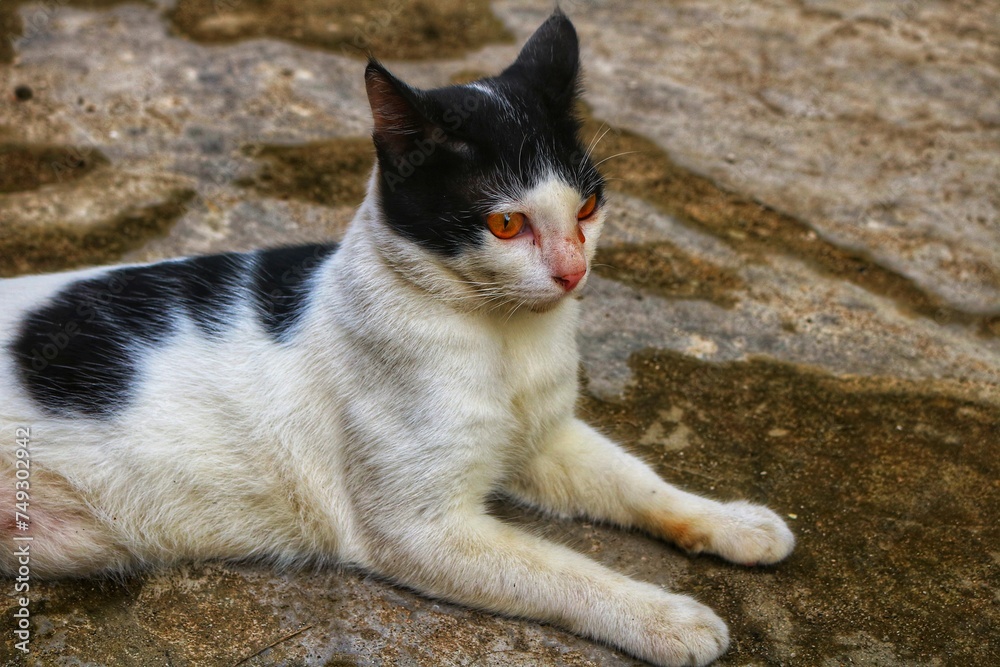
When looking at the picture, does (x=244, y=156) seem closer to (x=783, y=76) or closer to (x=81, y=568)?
(x=81, y=568)

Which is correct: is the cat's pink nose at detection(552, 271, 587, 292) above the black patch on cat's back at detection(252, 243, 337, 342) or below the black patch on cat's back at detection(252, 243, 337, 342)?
above

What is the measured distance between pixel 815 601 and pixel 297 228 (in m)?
2.68

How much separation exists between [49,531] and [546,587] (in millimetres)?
1390

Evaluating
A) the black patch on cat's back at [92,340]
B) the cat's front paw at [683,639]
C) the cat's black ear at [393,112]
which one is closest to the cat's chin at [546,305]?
the cat's black ear at [393,112]

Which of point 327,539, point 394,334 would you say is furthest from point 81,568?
point 394,334

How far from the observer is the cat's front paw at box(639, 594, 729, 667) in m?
2.47

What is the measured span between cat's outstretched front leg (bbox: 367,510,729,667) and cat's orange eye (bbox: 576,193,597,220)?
0.88 m

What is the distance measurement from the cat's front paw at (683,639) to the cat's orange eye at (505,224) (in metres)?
1.07

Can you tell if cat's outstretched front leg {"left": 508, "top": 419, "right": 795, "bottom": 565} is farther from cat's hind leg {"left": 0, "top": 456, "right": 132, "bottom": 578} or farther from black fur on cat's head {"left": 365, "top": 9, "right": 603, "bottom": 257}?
cat's hind leg {"left": 0, "top": 456, "right": 132, "bottom": 578}

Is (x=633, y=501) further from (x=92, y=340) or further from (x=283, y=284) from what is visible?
(x=92, y=340)

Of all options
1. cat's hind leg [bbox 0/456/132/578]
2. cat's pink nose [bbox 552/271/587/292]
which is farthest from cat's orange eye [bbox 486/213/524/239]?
cat's hind leg [bbox 0/456/132/578]

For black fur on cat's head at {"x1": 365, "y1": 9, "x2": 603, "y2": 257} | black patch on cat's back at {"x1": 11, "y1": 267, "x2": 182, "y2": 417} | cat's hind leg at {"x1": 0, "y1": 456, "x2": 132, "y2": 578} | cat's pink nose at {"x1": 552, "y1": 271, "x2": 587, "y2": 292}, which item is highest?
black fur on cat's head at {"x1": 365, "y1": 9, "x2": 603, "y2": 257}

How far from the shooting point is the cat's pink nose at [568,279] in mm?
2438

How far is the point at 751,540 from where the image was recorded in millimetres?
2773
